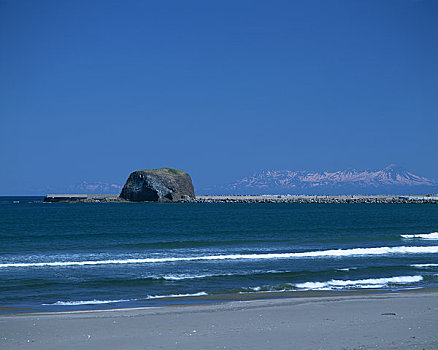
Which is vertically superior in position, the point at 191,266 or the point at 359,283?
the point at 191,266

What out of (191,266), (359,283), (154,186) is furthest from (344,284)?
(154,186)

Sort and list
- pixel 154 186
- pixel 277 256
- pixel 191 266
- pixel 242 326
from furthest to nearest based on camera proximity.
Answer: pixel 154 186
pixel 277 256
pixel 191 266
pixel 242 326

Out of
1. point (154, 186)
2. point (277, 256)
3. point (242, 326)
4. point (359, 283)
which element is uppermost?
point (154, 186)

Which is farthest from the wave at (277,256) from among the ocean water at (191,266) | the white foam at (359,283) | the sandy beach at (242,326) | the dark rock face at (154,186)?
the dark rock face at (154,186)

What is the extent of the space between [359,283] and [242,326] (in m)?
10.2

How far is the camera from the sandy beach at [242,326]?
35.5 ft

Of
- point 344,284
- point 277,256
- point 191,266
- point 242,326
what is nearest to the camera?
point 242,326

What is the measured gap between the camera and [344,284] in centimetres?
2120

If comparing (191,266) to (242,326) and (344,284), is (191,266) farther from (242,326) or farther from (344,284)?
(242,326)

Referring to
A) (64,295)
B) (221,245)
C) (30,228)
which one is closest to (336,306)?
(64,295)

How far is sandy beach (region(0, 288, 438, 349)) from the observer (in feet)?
35.5

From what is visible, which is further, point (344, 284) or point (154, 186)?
point (154, 186)

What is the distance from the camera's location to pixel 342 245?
37.2m

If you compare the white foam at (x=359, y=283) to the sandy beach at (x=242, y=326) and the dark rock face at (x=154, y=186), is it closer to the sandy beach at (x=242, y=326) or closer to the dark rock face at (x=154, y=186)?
the sandy beach at (x=242, y=326)
